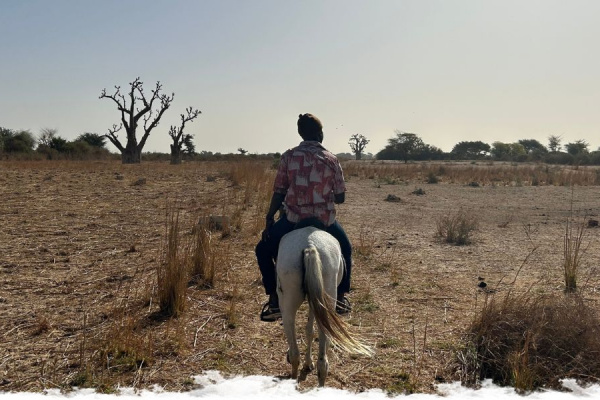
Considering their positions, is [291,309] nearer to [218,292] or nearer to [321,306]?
[321,306]

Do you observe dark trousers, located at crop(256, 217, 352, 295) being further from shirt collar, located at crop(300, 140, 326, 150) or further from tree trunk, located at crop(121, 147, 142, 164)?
tree trunk, located at crop(121, 147, 142, 164)

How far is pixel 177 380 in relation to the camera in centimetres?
329

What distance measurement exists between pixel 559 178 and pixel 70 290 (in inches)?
928

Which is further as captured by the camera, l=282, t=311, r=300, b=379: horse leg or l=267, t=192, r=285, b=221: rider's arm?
l=267, t=192, r=285, b=221: rider's arm

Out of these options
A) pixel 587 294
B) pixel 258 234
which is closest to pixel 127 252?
pixel 258 234

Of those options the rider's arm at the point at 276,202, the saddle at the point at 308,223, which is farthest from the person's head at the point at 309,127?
the saddle at the point at 308,223

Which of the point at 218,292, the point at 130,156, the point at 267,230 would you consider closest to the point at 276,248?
the point at 267,230

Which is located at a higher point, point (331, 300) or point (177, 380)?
point (331, 300)

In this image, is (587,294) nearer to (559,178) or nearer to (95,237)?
(95,237)

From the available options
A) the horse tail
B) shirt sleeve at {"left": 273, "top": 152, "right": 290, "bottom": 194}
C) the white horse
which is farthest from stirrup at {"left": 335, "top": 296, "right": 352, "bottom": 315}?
shirt sleeve at {"left": 273, "top": 152, "right": 290, "bottom": 194}

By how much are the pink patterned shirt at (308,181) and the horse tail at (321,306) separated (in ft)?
1.96

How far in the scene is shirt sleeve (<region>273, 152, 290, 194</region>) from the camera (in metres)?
3.73

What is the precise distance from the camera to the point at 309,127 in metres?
3.78

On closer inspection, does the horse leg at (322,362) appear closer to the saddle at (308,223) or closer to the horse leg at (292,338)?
the horse leg at (292,338)
